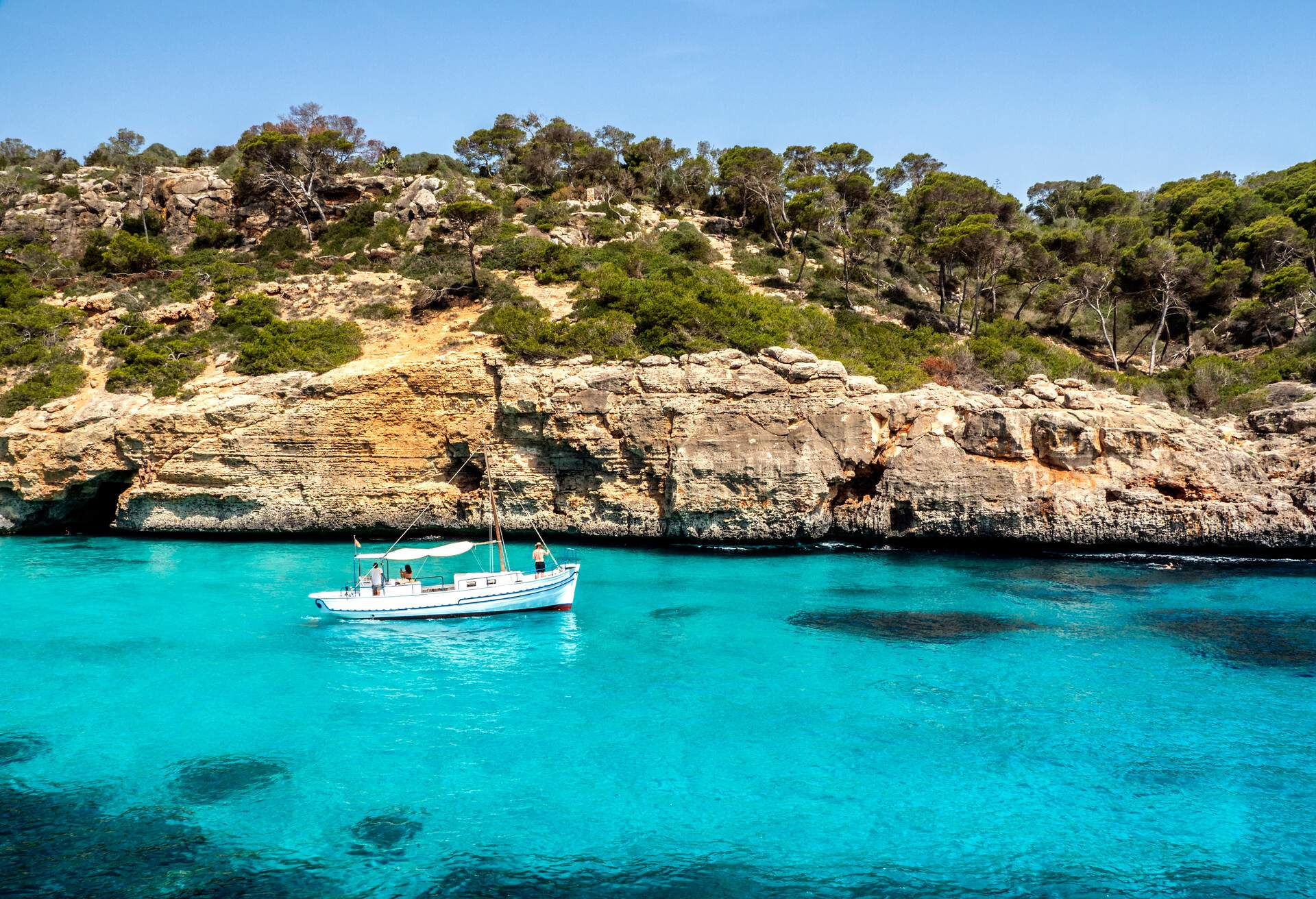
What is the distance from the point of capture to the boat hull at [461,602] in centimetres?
1900

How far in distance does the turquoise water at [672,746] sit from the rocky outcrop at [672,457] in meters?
4.43

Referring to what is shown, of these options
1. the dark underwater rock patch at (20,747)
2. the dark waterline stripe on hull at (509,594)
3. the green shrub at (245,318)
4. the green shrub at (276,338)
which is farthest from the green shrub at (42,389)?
the dark underwater rock patch at (20,747)

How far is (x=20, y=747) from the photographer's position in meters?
12.1

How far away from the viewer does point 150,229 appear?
44562 millimetres

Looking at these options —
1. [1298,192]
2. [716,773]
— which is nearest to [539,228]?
[716,773]

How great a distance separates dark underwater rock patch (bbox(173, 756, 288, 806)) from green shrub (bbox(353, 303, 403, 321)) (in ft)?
83.3

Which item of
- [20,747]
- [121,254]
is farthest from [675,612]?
[121,254]

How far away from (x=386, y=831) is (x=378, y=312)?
1124 inches

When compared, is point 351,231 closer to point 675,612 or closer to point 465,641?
point 465,641

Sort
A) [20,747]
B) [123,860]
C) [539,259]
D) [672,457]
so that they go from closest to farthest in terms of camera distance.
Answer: [123,860] < [20,747] < [672,457] < [539,259]

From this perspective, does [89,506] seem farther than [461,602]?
Yes

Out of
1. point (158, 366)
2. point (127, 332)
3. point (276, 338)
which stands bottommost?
point (158, 366)

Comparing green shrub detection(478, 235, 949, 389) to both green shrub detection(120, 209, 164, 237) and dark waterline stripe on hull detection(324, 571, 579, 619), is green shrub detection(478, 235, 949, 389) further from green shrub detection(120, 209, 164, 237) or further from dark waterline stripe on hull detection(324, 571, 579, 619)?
green shrub detection(120, 209, 164, 237)

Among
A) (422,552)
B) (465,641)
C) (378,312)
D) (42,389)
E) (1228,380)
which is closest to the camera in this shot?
(465,641)
